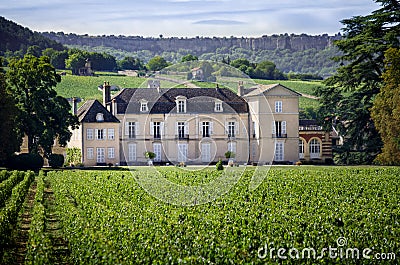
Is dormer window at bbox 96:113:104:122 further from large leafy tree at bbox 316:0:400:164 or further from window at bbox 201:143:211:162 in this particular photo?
large leafy tree at bbox 316:0:400:164

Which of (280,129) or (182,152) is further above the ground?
(280,129)

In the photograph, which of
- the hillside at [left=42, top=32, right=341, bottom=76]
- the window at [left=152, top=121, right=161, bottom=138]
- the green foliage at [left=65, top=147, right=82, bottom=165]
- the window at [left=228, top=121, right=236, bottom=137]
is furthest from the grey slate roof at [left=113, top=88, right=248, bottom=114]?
the hillside at [left=42, top=32, right=341, bottom=76]

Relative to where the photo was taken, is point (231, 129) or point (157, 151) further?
point (157, 151)

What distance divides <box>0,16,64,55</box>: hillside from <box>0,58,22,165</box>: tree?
104 m

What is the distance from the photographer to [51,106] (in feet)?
180

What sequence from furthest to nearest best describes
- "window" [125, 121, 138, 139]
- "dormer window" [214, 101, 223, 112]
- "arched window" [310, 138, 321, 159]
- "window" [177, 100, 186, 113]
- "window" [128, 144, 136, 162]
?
"arched window" [310, 138, 321, 159] < "window" [177, 100, 186, 113] < "window" [128, 144, 136, 162] < "window" [125, 121, 138, 139] < "dormer window" [214, 101, 223, 112]

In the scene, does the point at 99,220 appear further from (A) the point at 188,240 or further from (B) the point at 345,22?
(B) the point at 345,22

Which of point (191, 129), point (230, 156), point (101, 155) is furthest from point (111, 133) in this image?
point (230, 156)

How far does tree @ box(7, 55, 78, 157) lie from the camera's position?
53.6 meters

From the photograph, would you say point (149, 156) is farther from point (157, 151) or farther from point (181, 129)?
point (157, 151)

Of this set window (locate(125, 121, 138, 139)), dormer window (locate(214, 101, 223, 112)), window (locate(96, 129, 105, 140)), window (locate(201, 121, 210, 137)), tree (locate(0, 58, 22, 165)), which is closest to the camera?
tree (locate(0, 58, 22, 165))

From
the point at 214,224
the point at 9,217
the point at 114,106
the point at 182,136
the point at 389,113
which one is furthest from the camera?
the point at 114,106

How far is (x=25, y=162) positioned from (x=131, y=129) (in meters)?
7.35

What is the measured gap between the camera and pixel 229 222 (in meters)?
20.8
